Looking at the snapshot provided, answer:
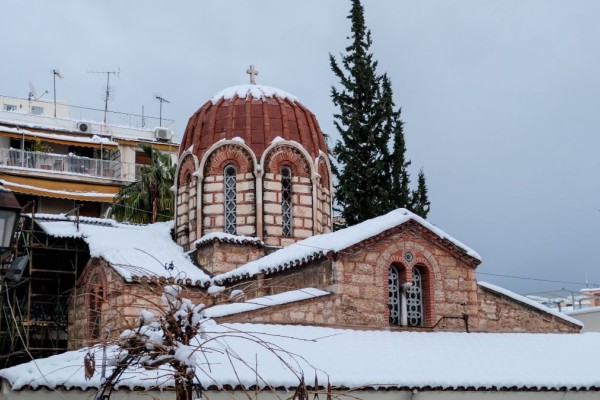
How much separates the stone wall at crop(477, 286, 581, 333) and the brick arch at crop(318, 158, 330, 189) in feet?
18.0

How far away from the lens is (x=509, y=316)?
18062 mm

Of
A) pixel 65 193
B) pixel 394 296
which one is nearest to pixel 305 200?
pixel 394 296

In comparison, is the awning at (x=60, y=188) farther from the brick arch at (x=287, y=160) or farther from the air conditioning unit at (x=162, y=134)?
the brick arch at (x=287, y=160)

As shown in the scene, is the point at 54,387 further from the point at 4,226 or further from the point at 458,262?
the point at 458,262

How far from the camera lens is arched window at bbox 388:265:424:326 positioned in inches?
661

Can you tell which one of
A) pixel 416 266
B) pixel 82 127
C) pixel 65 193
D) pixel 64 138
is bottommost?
pixel 416 266

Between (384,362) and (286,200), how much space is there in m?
7.26

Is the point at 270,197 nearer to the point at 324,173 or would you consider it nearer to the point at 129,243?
the point at 324,173

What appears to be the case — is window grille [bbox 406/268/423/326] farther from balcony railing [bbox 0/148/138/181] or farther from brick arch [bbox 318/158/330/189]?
balcony railing [bbox 0/148/138/181]

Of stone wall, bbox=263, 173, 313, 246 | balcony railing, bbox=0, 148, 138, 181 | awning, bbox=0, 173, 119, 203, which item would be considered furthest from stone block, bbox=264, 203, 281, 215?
balcony railing, bbox=0, 148, 138, 181

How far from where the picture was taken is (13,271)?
25.3 ft

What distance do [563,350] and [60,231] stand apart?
40.6 feet

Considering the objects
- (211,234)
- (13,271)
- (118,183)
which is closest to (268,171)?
(211,234)

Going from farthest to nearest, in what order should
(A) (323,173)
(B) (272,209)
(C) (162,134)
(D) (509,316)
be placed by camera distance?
1. (C) (162,134)
2. (A) (323,173)
3. (B) (272,209)
4. (D) (509,316)
